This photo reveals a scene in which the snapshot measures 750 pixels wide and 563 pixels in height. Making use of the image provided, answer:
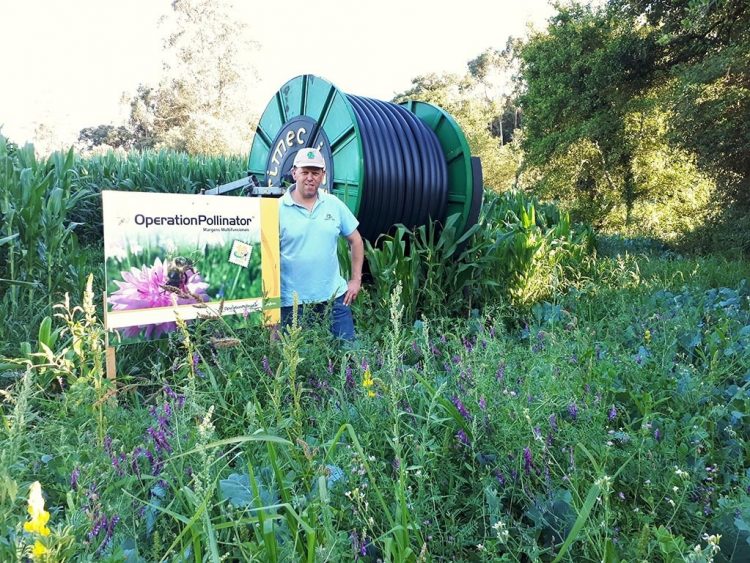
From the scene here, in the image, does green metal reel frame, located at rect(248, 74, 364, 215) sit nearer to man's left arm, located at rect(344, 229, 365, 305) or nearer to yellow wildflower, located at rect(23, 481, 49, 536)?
man's left arm, located at rect(344, 229, 365, 305)

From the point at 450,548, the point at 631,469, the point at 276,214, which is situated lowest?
the point at 450,548

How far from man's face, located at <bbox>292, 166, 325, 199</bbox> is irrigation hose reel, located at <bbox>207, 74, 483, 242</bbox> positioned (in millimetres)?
1447

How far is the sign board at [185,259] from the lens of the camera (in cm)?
315

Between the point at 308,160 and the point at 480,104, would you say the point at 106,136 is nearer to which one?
the point at 480,104

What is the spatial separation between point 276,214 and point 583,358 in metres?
2.23

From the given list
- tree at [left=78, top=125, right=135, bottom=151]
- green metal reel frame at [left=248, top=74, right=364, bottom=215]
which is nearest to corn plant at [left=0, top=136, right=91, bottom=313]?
green metal reel frame at [left=248, top=74, right=364, bottom=215]

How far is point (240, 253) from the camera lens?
368cm

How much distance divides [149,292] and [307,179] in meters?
1.31

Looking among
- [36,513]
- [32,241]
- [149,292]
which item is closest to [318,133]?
[32,241]

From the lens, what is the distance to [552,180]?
20703 millimetres

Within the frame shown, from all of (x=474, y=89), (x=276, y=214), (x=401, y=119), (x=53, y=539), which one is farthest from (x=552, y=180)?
(x=474, y=89)

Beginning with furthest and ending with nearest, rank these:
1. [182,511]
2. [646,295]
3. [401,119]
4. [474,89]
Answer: [474,89]
[401,119]
[646,295]
[182,511]

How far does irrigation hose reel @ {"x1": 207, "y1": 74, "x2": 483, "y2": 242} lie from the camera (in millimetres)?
5762

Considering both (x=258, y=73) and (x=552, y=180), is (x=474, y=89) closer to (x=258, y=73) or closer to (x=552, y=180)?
(x=258, y=73)
